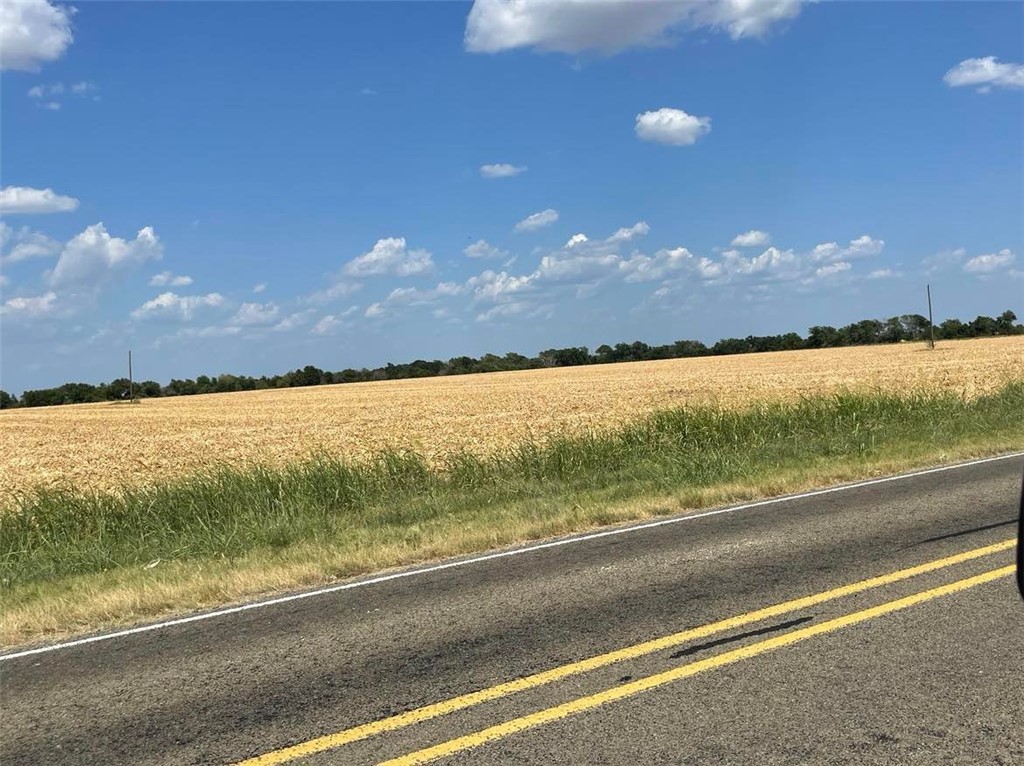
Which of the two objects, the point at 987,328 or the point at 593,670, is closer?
the point at 593,670

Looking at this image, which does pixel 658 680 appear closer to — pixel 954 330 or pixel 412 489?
pixel 412 489

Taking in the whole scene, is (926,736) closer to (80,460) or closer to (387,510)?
(387,510)

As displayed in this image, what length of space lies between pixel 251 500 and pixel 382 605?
598 centimetres

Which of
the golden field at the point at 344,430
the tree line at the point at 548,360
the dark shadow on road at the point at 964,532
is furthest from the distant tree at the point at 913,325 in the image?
the dark shadow on road at the point at 964,532

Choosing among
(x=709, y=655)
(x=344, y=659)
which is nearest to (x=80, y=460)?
(x=344, y=659)

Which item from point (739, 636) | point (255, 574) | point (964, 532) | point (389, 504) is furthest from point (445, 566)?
point (964, 532)

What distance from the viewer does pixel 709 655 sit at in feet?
16.0

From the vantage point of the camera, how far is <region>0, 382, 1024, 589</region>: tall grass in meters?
9.82

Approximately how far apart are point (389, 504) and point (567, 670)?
23.9ft

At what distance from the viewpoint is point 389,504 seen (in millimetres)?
11844

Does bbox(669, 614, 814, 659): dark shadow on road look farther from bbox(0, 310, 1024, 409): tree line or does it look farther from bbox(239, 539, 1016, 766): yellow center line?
bbox(0, 310, 1024, 409): tree line

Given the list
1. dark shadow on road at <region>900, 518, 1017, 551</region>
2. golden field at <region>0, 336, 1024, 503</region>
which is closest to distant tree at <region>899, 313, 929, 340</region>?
golden field at <region>0, 336, 1024, 503</region>

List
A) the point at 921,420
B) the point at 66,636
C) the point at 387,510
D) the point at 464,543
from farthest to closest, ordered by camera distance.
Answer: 1. the point at 921,420
2. the point at 387,510
3. the point at 464,543
4. the point at 66,636

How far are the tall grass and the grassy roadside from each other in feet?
0.11
